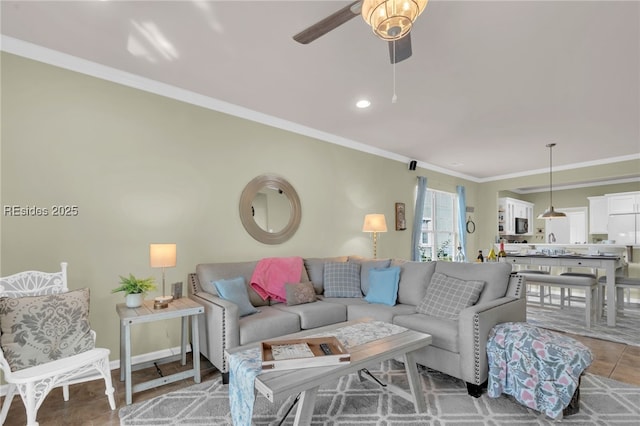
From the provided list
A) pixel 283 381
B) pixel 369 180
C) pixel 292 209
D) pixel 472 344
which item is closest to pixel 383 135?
pixel 369 180

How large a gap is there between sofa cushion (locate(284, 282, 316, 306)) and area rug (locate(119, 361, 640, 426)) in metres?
1.01

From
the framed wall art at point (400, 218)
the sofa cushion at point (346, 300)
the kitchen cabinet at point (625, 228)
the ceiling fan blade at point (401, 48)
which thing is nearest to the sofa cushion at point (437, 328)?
the sofa cushion at point (346, 300)

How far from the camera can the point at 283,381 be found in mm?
1666

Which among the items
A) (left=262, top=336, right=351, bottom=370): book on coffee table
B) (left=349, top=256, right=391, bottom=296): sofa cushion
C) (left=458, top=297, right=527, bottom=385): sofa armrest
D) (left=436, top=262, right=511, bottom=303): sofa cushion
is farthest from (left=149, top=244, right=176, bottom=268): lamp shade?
(left=436, top=262, right=511, bottom=303): sofa cushion

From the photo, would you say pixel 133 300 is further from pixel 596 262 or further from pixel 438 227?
pixel 438 227

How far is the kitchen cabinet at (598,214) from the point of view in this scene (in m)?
7.53

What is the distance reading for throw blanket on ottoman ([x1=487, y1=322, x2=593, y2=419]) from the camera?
7.15 feet

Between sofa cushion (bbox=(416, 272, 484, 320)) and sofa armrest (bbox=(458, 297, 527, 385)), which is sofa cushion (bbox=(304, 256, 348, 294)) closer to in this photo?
sofa cushion (bbox=(416, 272, 484, 320))

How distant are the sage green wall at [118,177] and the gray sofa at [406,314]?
1.75 feet

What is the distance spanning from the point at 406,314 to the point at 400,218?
313 cm

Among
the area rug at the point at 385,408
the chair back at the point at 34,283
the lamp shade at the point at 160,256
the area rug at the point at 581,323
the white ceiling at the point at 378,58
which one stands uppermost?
the white ceiling at the point at 378,58

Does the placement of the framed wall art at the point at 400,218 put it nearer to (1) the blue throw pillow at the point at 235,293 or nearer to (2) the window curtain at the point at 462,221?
(2) the window curtain at the point at 462,221

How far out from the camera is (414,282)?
138 inches

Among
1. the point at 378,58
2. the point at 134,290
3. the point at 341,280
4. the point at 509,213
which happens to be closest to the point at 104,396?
the point at 134,290
